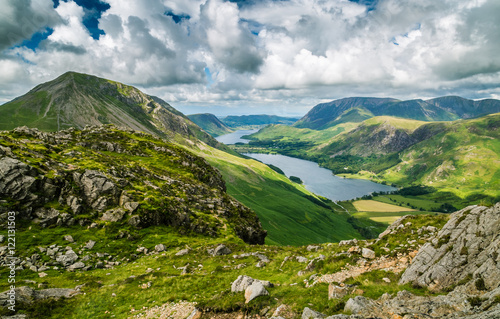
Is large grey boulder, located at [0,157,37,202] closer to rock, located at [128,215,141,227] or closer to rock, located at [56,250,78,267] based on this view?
rock, located at [56,250,78,267]

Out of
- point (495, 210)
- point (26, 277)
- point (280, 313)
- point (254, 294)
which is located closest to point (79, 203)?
point (26, 277)

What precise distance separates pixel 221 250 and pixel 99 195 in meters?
25.2

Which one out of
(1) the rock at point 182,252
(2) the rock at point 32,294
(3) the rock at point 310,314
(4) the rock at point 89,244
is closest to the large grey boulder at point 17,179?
(4) the rock at point 89,244

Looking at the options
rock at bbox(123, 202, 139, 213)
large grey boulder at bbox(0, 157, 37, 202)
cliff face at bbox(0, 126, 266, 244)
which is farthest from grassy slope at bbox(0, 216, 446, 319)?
large grey boulder at bbox(0, 157, 37, 202)

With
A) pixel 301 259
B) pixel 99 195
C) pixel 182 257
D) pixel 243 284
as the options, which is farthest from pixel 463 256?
pixel 99 195

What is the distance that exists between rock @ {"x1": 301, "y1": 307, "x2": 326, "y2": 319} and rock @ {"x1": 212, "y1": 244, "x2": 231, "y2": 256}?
22.3 metres

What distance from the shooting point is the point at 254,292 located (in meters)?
16.7

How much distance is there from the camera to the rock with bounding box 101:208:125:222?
3933 centimetres

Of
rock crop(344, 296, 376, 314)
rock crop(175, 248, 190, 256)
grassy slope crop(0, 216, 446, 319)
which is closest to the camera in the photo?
rock crop(344, 296, 376, 314)

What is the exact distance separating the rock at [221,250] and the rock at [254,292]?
17536mm

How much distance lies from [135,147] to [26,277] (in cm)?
7079

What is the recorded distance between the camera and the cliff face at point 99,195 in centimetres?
3544

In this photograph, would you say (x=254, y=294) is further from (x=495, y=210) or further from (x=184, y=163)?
(x=184, y=163)

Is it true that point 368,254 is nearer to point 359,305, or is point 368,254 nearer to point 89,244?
point 359,305
